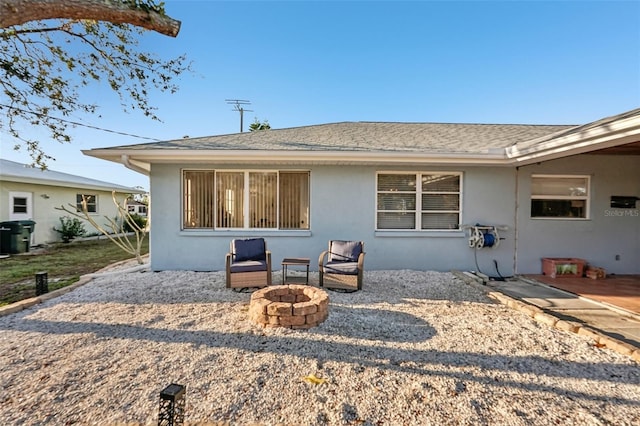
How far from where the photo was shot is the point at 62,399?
8.00 ft

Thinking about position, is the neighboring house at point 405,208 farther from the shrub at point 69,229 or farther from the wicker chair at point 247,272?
the shrub at point 69,229

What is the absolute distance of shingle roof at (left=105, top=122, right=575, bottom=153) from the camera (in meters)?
6.60

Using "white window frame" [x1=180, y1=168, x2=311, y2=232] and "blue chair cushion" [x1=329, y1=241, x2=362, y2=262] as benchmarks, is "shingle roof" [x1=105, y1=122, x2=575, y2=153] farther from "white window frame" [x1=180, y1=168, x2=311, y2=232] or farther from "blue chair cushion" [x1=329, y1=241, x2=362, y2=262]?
"blue chair cushion" [x1=329, y1=241, x2=362, y2=262]

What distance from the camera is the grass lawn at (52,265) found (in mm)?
5910

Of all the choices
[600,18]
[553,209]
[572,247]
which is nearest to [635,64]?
[600,18]

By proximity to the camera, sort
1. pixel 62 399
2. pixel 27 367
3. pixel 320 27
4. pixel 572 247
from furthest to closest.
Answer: pixel 320 27, pixel 572 247, pixel 27 367, pixel 62 399

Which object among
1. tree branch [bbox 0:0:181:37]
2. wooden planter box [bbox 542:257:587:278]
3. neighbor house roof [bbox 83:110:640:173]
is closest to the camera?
tree branch [bbox 0:0:181:37]

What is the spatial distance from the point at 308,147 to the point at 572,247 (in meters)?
7.01

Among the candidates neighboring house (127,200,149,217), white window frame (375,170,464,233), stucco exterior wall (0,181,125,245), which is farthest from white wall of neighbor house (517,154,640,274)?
neighboring house (127,200,149,217)

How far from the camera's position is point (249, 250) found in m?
5.96

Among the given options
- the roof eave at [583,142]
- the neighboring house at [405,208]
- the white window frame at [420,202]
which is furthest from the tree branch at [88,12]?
the roof eave at [583,142]

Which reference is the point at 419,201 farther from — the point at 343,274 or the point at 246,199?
the point at 246,199

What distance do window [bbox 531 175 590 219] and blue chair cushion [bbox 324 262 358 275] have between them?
200 inches

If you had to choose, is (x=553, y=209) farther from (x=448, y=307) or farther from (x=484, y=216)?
(x=448, y=307)
